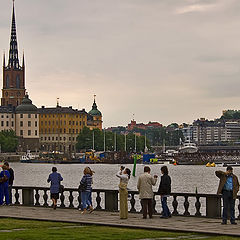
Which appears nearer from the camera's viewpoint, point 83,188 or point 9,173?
point 83,188

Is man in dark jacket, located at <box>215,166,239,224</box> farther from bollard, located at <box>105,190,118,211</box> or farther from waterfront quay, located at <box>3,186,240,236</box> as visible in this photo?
→ bollard, located at <box>105,190,118,211</box>

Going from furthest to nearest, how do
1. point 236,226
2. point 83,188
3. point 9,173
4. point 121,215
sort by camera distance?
1. point 9,173
2. point 83,188
3. point 121,215
4. point 236,226

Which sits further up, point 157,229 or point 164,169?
point 164,169

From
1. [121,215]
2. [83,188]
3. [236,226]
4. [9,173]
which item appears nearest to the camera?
[236,226]

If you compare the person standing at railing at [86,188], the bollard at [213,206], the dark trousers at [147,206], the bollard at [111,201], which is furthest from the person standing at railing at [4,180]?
the bollard at [213,206]

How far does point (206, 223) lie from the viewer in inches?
1109

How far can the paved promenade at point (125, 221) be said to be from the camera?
26.4 m

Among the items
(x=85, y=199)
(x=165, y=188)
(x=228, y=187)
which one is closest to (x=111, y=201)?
(x=85, y=199)

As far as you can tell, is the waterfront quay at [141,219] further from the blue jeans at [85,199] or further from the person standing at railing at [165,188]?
the blue jeans at [85,199]

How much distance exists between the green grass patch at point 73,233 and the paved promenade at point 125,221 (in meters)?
0.71

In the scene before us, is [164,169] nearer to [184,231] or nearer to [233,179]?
[233,179]

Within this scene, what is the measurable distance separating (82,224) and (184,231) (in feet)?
13.2

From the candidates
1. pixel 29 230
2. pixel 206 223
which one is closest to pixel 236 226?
pixel 206 223

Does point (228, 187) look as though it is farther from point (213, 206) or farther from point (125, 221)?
point (125, 221)
